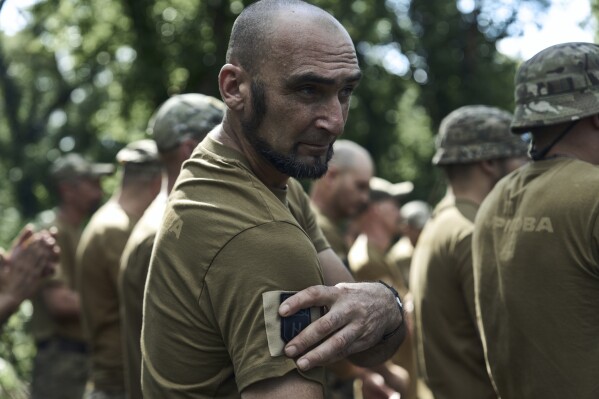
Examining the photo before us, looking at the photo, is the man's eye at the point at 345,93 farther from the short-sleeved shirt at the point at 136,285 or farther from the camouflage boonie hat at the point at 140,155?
the camouflage boonie hat at the point at 140,155

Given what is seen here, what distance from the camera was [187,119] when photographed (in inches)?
203

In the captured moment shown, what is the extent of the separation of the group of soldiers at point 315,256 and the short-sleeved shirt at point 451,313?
1cm

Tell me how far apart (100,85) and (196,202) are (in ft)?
87.5

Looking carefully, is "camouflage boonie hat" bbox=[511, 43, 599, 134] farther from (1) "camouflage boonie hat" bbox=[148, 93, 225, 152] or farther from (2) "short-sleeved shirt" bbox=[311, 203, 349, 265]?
(2) "short-sleeved shirt" bbox=[311, 203, 349, 265]

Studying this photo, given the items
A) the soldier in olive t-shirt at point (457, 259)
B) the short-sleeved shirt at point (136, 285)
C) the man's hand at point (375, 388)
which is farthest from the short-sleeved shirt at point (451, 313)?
the short-sleeved shirt at point (136, 285)

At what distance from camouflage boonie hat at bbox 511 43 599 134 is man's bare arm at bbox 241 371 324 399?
1907 mm

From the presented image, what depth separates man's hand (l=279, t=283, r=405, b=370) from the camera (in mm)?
2697

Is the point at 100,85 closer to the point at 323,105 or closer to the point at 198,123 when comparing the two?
the point at 198,123

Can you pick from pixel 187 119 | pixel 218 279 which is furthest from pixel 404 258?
pixel 218 279

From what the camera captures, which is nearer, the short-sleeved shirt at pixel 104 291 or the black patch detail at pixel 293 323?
the black patch detail at pixel 293 323


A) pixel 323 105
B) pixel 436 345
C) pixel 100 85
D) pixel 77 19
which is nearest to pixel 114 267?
pixel 436 345

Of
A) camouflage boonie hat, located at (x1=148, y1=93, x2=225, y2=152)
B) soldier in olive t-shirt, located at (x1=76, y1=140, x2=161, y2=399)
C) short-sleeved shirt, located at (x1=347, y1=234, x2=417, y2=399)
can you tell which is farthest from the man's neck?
short-sleeved shirt, located at (x1=347, y1=234, x2=417, y2=399)

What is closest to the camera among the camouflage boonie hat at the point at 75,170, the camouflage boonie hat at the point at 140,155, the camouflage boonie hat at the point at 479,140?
the camouflage boonie hat at the point at 479,140

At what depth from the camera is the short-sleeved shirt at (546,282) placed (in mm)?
3770
